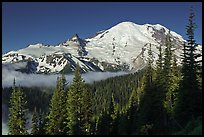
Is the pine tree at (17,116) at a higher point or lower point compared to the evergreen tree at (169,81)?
lower

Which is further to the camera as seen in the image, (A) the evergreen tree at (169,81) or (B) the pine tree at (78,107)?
(B) the pine tree at (78,107)

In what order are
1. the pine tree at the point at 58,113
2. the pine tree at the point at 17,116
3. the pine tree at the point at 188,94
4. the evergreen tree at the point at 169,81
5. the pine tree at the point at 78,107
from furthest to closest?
1. the pine tree at the point at 17,116
2. the pine tree at the point at 58,113
3. the pine tree at the point at 78,107
4. the evergreen tree at the point at 169,81
5. the pine tree at the point at 188,94

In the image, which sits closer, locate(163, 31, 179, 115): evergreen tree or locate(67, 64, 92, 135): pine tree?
locate(163, 31, 179, 115): evergreen tree

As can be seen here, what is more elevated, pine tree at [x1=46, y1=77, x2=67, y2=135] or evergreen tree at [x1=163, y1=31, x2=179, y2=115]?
evergreen tree at [x1=163, y1=31, x2=179, y2=115]

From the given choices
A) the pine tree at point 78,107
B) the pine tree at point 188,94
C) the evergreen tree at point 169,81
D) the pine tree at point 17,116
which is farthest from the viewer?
the pine tree at point 17,116

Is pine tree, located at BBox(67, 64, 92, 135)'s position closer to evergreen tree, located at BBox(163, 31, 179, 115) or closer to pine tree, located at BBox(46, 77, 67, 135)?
pine tree, located at BBox(46, 77, 67, 135)

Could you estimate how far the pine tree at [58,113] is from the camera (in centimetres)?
5069

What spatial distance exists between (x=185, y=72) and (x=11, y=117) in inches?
1080

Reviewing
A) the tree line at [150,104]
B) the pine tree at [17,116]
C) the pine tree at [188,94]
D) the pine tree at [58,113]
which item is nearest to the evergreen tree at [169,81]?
the tree line at [150,104]

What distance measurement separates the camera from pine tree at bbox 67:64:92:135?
159 ft

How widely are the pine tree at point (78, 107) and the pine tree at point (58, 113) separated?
1715mm

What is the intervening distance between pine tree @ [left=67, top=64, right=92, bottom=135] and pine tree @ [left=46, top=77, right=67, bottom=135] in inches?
67.5

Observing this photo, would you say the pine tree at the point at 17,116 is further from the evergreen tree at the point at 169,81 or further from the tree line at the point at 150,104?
the evergreen tree at the point at 169,81

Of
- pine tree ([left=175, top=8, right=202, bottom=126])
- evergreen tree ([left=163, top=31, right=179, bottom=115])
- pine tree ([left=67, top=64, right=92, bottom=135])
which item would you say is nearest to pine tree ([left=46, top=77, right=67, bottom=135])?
pine tree ([left=67, top=64, right=92, bottom=135])
